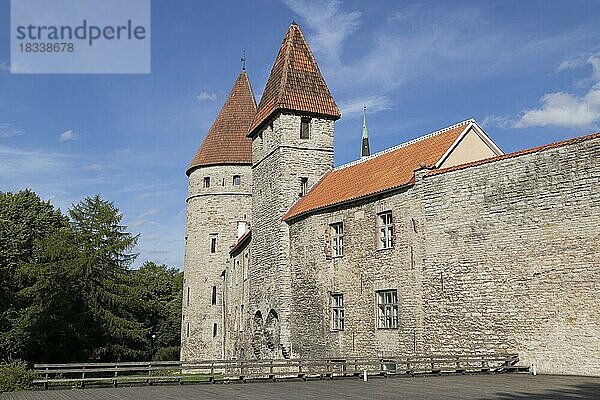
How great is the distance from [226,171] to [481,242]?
25115 mm

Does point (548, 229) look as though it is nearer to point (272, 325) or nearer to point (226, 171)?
point (272, 325)

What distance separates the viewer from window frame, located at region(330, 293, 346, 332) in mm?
24031

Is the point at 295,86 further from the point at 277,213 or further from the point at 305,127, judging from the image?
the point at 277,213

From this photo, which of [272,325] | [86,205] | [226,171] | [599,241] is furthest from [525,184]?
[86,205]

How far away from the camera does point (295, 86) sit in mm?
30938

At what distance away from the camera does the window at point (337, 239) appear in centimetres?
2462

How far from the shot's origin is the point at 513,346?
17750 millimetres

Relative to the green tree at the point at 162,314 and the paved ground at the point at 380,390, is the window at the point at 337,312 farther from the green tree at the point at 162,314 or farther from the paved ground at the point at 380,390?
the green tree at the point at 162,314

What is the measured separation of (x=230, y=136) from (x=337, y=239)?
19397 millimetres

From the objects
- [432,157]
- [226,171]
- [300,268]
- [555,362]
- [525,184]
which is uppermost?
[226,171]

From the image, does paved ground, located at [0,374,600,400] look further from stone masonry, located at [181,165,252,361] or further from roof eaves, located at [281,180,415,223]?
stone masonry, located at [181,165,252,361]

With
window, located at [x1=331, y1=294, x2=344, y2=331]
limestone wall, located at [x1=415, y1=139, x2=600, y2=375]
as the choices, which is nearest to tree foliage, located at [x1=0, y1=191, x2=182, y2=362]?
window, located at [x1=331, y1=294, x2=344, y2=331]

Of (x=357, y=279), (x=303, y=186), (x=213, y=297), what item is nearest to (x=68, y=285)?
(x=213, y=297)

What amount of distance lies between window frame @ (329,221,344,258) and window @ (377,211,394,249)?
93.7 inches
